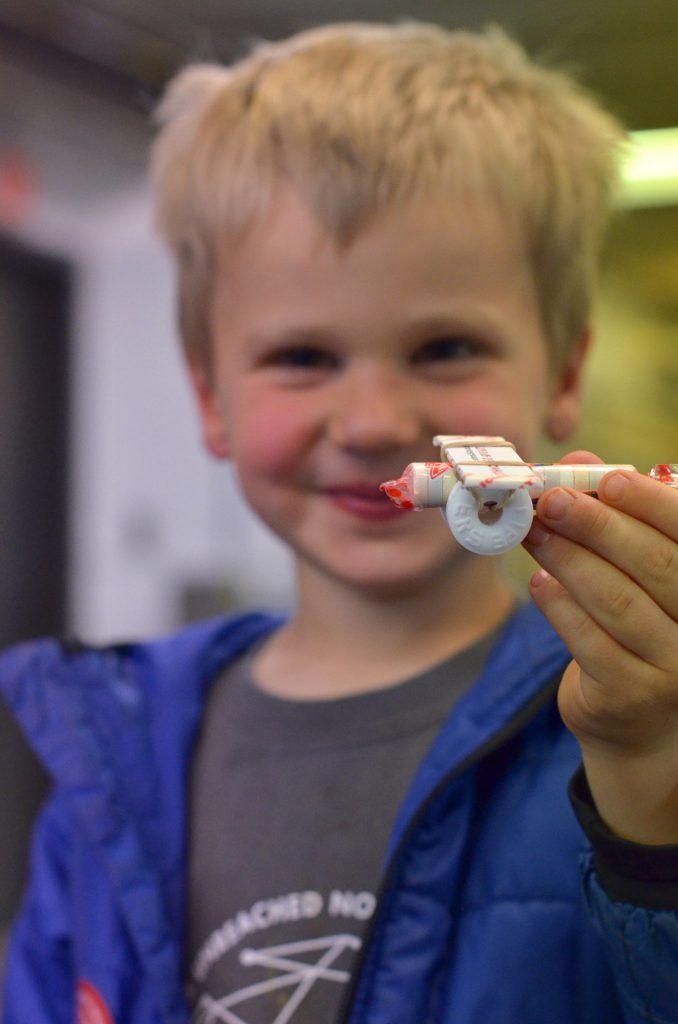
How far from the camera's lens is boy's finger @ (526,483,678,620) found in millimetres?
280

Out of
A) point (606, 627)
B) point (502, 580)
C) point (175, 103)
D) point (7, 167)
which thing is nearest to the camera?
point (606, 627)

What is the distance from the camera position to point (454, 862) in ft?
1.52

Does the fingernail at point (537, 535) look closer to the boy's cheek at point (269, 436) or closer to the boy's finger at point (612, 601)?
the boy's finger at point (612, 601)

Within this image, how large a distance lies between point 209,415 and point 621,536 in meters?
0.41

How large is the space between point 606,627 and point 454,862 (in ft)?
0.64

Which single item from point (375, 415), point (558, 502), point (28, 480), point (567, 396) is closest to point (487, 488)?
point (558, 502)

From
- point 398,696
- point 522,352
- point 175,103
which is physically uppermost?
point 175,103

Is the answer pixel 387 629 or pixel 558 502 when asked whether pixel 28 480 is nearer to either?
pixel 387 629

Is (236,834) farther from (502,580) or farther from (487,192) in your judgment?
(487,192)

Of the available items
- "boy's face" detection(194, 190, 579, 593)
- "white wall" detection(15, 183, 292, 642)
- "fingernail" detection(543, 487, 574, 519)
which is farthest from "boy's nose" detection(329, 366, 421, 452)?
"white wall" detection(15, 183, 292, 642)

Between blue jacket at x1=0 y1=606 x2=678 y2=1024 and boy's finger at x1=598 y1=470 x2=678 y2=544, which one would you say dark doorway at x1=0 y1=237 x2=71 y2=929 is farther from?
boy's finger at x1=598 y1=470 x2=678 y2=544

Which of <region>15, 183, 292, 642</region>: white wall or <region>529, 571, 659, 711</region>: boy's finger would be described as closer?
<region>529, 571, 659, 711</region>: boy's finger

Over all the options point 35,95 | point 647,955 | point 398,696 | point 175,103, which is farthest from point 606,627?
point 35,95

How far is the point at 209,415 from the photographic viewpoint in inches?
26.2
